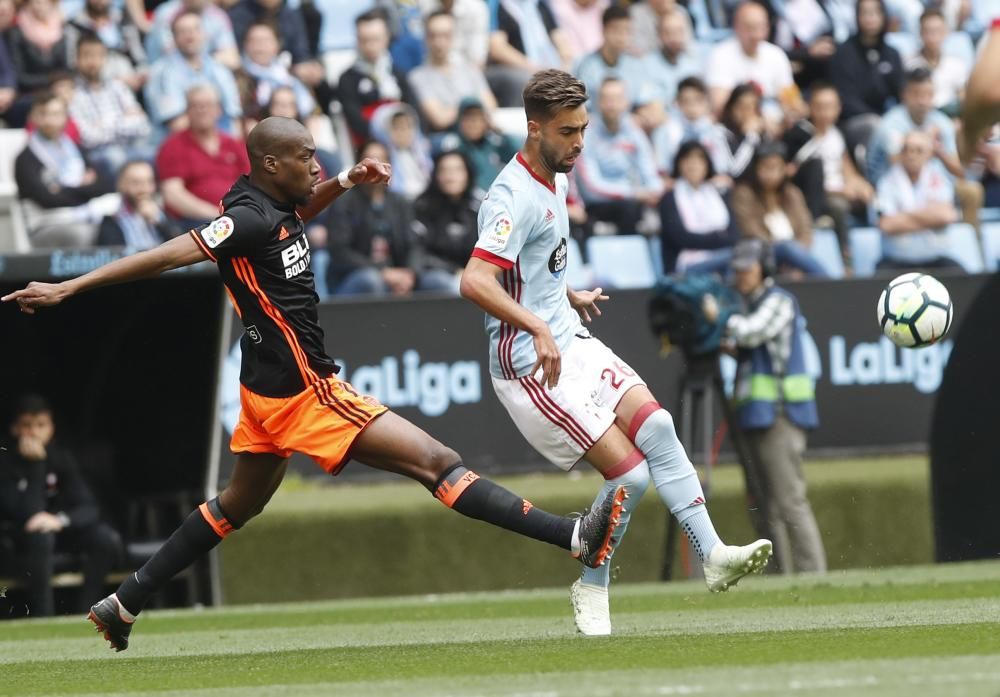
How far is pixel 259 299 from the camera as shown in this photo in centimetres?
750

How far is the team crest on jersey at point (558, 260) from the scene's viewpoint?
7.67 metres

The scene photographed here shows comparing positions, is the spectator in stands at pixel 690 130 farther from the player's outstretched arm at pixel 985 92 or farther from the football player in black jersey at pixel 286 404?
the player's outstretched arm at pixel 985 92

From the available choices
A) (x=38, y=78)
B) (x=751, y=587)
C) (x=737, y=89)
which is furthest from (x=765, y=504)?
(x=38, y=78)

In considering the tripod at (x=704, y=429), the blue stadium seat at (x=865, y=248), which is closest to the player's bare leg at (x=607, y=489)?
the tripod at (x=704, y=429)

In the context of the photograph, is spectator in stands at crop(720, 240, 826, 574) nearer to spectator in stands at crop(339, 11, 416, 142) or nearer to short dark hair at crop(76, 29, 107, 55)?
spectator in stands at crop(339, 11, 416, 142)

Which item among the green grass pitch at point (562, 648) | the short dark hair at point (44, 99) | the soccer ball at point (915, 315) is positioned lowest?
the green grass pitch at point (562, 648)

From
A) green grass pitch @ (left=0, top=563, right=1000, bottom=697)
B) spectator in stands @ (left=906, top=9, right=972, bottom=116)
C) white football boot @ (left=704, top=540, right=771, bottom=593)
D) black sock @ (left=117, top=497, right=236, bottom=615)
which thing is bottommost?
green grass pitch @ (left=0, top=563, right=1000, bottom=697)

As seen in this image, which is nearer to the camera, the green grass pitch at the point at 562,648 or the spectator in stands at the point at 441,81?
the green grass pitch at the point at 562,648

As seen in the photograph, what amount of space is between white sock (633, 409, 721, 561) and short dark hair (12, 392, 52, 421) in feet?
19.1

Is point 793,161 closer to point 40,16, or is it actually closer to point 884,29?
point 884,29

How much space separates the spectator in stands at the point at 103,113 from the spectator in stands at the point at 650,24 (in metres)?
4.96

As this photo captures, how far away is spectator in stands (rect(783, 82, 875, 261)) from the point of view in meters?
16.4

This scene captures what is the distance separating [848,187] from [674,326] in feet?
16.5

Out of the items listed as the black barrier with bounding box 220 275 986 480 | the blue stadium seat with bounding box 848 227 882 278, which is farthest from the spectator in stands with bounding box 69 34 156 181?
the blue stadium seat with bounding box 848 227 882 278
